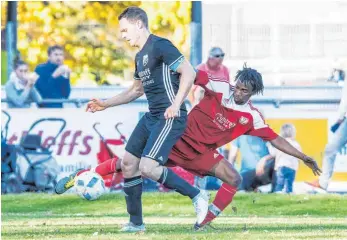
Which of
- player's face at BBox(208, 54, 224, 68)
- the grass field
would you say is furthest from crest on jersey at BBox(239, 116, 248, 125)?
player's face at BBox(208, 54, 224, 68)

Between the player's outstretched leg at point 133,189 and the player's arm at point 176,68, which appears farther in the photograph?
the player's outstretched leg at point 133,189

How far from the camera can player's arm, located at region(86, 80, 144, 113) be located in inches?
450

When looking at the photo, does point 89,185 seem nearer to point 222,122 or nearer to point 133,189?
point 133,189

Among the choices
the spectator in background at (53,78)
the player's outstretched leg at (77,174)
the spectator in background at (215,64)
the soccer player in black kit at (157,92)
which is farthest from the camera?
the spectator in background at (53,78)

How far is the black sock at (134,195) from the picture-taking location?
11328mm

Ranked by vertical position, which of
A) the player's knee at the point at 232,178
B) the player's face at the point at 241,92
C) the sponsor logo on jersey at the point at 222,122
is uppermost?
the player's face at the point at 241,92

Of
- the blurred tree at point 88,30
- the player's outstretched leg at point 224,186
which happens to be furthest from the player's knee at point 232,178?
the blurred tree at point 88,30

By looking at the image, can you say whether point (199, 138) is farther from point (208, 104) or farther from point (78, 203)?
point (78, 203)

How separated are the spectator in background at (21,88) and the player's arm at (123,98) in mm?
6642

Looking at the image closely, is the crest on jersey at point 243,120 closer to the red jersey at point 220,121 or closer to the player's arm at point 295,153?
the red jersey at point 220,121

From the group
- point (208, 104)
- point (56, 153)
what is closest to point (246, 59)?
point (56, 153)

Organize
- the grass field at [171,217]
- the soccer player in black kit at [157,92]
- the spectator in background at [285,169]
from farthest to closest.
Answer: the spectator in background at [285,169]
the grass field at [171,217]
the soccer player in black kit at [157,92]

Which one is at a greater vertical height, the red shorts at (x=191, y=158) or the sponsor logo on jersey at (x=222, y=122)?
the sponsor logo on jersey at (x=222, y=122)

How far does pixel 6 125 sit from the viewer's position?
17.8m
